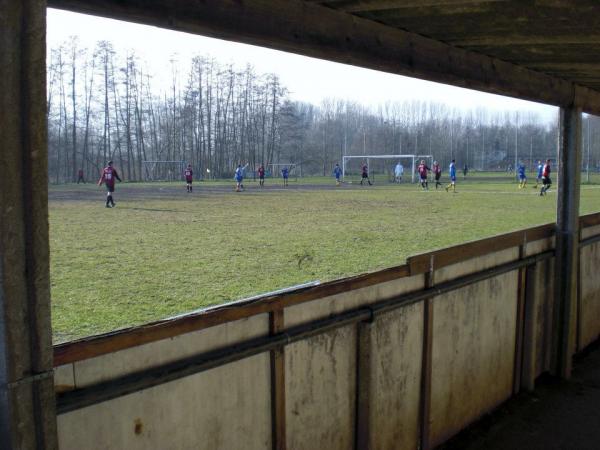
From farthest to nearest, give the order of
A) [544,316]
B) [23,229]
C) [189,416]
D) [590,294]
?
[590,294]
[544,316]
[189,416]
[23,229]

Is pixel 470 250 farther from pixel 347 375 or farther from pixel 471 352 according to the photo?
pixel 347 375

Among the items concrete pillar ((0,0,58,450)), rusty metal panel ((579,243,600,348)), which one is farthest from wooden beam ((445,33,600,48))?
rusty metal panel ((579,243,600,348))

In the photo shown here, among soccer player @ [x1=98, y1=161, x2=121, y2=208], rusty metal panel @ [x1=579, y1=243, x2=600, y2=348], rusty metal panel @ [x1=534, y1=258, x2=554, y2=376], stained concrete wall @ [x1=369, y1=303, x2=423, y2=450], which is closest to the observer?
stained concrete wall @ [x1=369, y1=303, x2=423, y2=450]

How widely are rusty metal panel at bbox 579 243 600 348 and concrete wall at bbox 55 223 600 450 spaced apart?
139 cm

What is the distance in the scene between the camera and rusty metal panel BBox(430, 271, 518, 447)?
188 inches

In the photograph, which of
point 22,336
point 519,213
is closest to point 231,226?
point 519,213

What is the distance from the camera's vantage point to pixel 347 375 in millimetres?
3889

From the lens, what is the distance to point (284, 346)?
133 inches

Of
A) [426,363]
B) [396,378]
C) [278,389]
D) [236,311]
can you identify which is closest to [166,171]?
[426,363]

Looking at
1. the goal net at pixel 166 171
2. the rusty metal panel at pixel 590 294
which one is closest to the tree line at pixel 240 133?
the goal net at pixel 166 171

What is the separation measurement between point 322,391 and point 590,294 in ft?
17.8

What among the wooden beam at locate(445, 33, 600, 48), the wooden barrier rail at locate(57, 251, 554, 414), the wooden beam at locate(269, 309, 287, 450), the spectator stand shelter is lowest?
the wooden beam at locate(269, 309, 287, 450)

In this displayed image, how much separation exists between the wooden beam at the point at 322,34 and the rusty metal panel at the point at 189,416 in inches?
64.2

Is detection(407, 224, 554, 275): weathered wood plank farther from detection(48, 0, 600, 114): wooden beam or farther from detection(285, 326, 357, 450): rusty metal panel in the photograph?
detection(48, 0, 600, 114): wooden beam
